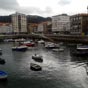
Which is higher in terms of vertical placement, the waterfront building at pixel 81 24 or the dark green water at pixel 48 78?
the waterfront building at pixel 81 24

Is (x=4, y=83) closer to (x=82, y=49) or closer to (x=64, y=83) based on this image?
(x=64, y=83)

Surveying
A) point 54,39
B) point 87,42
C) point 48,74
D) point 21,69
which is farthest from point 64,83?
point 54,39

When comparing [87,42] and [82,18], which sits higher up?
[82,18]

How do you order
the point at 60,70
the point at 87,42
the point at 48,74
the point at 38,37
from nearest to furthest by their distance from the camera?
1. the point at 48,74
2. the point at 60,70
3. the point at 87,42
4. the point at 38,37

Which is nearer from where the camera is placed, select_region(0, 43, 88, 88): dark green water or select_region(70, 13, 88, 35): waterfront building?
select_region(0, 43, 88, 88): dark green water

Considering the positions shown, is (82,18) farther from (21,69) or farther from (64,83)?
(64,83)

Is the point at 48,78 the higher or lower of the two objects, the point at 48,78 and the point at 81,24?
the lower

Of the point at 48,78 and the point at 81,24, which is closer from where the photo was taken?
the point at 48,78

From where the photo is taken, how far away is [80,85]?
4194 cm

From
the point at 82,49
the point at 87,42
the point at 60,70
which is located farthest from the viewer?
the point at 87,42

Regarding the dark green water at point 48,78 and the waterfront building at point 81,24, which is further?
the waterfront building at point 81,24

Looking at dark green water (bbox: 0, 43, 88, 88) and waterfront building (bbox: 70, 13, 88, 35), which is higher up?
waterfront building (bbox: 70, 13, 88, 35)

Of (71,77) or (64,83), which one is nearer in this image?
(64,83)

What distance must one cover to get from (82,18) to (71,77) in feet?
344
